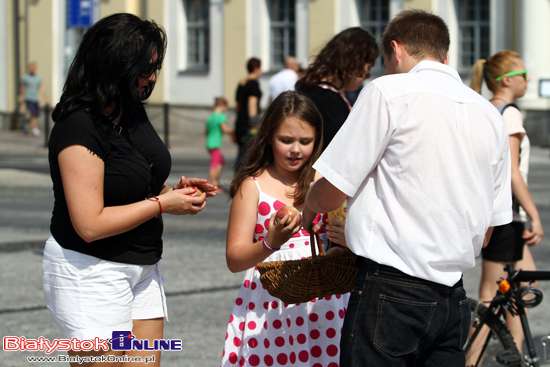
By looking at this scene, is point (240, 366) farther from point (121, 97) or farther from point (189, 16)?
point (189, 16)

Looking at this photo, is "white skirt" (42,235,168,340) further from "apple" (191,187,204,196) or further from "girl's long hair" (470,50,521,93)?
"girl's long hair" (470,50,521,93)

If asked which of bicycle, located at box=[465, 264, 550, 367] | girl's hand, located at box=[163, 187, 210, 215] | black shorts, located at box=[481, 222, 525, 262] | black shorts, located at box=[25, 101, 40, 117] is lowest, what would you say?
bicycle, located at box=[465, 264, 550, 367]

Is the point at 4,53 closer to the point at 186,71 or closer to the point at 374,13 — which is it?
the point at 186,71

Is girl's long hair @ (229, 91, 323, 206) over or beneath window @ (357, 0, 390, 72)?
beneath

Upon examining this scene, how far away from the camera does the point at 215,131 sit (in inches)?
462

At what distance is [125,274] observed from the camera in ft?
9.16

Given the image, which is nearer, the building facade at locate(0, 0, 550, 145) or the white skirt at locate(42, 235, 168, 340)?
the white skirt at locate(42, 235, 168, 340)

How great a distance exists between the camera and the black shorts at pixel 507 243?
4.18m

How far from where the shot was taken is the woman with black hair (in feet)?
8.55

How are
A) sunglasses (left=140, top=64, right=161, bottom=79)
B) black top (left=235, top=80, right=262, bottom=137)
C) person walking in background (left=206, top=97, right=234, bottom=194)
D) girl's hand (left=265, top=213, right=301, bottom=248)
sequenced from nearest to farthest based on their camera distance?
1. girl's hand (left=265, top=213, right=301, bottom=248)
2. sunglasses (left=140, top=64, right=161, bottom=79)
3. black top (left=235, top=80, right=262, bottom=137)
4. person walking in background (left=206, top=97, right=234, bottom=194)

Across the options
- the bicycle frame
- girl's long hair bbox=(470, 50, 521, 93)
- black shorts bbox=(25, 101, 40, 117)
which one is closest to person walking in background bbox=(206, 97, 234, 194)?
girl's long hair bbox=(470, 50, 521, 93)

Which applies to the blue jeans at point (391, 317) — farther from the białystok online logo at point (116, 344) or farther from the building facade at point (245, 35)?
the building facade at point (245, 35)

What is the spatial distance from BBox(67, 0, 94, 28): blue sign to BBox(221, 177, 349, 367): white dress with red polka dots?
46.7ft

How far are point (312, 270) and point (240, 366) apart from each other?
0.72m
